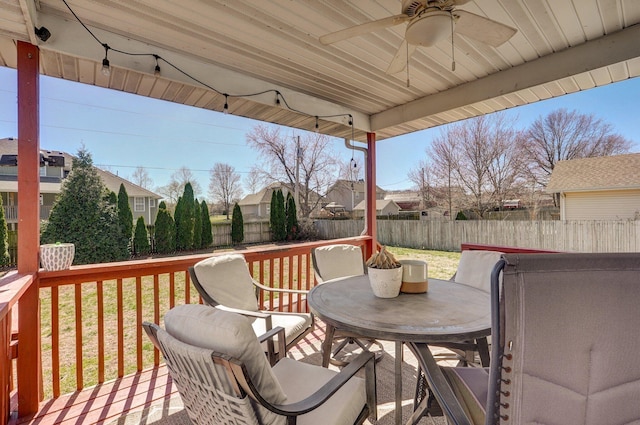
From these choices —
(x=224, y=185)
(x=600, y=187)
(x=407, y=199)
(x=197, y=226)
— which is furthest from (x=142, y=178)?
(x=407, y=199)

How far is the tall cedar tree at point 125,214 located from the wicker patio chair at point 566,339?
959cm

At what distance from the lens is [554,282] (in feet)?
2.72

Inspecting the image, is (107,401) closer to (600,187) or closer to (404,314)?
(404,314)

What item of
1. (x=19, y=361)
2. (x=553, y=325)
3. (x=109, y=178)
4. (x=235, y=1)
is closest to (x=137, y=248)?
(x=109, y=178)

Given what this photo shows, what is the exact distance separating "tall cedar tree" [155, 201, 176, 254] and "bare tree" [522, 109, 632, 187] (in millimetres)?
11160

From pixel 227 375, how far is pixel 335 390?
416 millimetres

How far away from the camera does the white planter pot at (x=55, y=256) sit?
201cm

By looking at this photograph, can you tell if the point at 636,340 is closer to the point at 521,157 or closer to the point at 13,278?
the point at 13,278

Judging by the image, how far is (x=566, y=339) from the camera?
0.84 metres

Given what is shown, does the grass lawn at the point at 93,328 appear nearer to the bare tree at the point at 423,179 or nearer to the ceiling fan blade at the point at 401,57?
the ceiling fan blade at the point at 401,57

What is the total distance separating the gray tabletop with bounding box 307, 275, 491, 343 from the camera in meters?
1.36

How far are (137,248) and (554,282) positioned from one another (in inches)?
396

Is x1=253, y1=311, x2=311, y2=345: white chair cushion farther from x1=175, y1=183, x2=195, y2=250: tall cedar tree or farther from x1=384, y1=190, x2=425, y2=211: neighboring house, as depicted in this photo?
x1=384, y1=190, x2=425, y2=211: neighboring house

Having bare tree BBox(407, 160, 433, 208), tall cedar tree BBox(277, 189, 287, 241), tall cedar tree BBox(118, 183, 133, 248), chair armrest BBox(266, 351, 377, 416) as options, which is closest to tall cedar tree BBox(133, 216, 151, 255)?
tall cedar tree BBox(118, 183, 133, 248)
